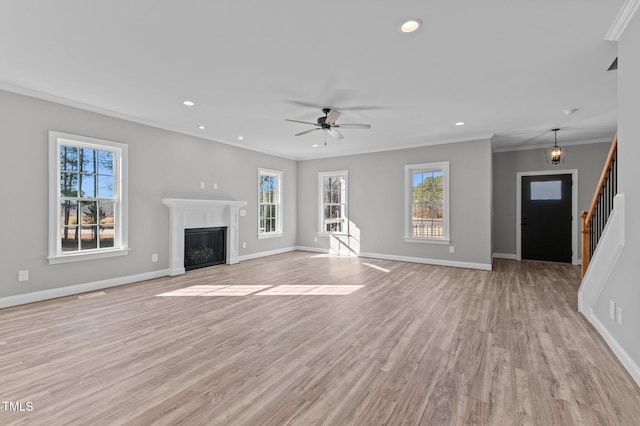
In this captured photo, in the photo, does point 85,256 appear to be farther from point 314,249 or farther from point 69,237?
point 314,249

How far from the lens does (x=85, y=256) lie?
4379 mm

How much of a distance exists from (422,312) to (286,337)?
1686 millimetres

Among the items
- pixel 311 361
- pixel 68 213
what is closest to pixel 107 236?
pixel 68 213

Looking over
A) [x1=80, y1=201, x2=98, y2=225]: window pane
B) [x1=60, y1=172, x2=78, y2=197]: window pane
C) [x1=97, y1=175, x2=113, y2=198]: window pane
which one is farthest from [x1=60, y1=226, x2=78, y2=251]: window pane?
[x1=97, y1=175, x2=113, y2=198]: window pane

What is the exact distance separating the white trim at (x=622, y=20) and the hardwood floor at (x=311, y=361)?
8.67 feet

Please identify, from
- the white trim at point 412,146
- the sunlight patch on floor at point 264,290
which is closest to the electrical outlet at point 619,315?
the sunlight patch on floor at point 264,290

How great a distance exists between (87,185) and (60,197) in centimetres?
39

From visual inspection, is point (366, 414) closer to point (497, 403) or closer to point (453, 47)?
Answer: point (497, 403)

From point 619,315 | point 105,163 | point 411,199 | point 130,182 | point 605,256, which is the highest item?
point 105,163

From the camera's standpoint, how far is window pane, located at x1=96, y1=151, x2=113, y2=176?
4.64 meters

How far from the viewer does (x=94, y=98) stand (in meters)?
4.06

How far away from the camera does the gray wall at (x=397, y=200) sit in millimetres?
6129

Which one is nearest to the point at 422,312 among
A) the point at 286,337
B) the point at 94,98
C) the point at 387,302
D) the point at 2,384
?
the point at 387,302

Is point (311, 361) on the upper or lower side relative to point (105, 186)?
lower
